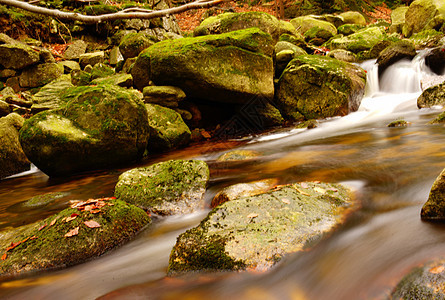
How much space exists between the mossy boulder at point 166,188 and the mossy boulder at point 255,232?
3.44 ft

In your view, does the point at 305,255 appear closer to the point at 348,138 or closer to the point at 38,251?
the point at 38,251

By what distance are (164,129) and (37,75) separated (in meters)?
8.94

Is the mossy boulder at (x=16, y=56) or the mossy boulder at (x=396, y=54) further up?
the mossy boulder at (x=16, y=56)

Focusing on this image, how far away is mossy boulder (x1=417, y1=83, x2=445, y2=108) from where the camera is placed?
322 inches

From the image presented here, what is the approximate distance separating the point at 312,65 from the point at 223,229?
8.46m

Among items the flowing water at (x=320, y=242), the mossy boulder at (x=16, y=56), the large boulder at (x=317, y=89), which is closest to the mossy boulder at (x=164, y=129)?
the flowing water at (x=320, y=242)

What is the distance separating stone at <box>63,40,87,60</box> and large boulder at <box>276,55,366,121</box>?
1214 centimetres

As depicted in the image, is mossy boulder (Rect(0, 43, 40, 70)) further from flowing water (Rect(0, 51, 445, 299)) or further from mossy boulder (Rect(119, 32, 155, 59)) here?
flowing water (Rect(0, 51, 445, 299))

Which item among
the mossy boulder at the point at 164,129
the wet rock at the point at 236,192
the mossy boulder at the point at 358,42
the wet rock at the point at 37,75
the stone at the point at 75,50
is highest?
the stone at the point at 75,50

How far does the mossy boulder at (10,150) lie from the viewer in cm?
656

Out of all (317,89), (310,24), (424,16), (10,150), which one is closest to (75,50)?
(10,150)

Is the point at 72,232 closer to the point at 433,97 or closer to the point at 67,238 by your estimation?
the point at 67,238

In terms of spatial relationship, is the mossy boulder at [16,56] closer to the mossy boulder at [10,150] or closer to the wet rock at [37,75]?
the wet rock at [37,75]

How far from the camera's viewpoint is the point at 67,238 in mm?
2506
